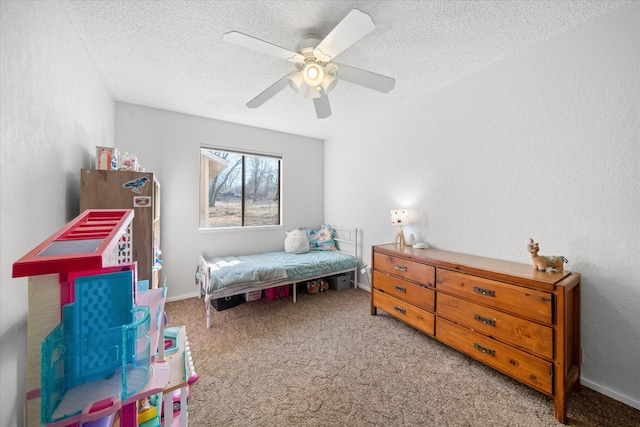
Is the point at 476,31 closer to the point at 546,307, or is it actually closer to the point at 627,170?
the point at 627,170

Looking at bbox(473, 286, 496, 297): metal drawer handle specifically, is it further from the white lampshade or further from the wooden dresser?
the white lampshade

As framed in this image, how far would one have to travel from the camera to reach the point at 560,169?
1926mm

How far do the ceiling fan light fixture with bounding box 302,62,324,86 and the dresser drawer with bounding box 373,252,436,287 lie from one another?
1.83m

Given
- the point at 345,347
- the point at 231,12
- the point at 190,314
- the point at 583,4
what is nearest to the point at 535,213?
the point at 583,4

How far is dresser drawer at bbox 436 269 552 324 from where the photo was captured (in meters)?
1.64

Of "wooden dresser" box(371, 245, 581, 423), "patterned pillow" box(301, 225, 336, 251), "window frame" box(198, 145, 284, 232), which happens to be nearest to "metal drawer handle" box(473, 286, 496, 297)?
"wooden dresser" box(371, 245, 581, 423)

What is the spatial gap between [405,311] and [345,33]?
242 cm

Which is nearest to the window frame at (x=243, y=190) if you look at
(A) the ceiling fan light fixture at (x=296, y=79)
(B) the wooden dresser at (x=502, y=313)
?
(A) the ceiling fan light fixture at (x=296, y=79)

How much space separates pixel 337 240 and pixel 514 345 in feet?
9.15

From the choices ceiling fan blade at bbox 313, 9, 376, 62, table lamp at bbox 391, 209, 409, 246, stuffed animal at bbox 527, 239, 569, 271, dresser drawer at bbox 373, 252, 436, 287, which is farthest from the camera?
table lamp at bbox 391, 209, 409, 246

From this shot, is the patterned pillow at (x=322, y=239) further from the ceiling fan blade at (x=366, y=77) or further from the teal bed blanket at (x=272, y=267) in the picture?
the ceiling fan blade at (x=366, y=77)

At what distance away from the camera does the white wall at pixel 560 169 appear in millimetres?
1655

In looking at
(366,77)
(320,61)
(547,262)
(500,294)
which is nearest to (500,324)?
(500,294)

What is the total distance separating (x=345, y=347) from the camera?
2.33 m
